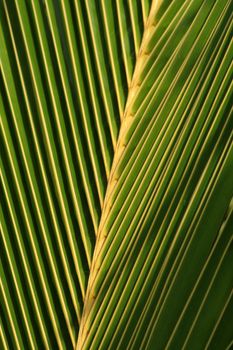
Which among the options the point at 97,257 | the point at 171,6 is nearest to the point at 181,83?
the point at 171,6

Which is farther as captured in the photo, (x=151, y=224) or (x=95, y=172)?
(x=95, y=172)

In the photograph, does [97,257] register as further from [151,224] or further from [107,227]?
[151,224]

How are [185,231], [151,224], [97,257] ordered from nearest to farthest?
[185,231]
[151,224]
[97,257]

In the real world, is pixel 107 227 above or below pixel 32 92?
below

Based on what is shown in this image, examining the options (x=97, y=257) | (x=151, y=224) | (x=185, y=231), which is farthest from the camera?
(x=97, y=257)

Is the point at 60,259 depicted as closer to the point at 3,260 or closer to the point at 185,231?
the point at 3,260

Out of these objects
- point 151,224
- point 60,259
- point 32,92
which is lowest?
point 60,259
